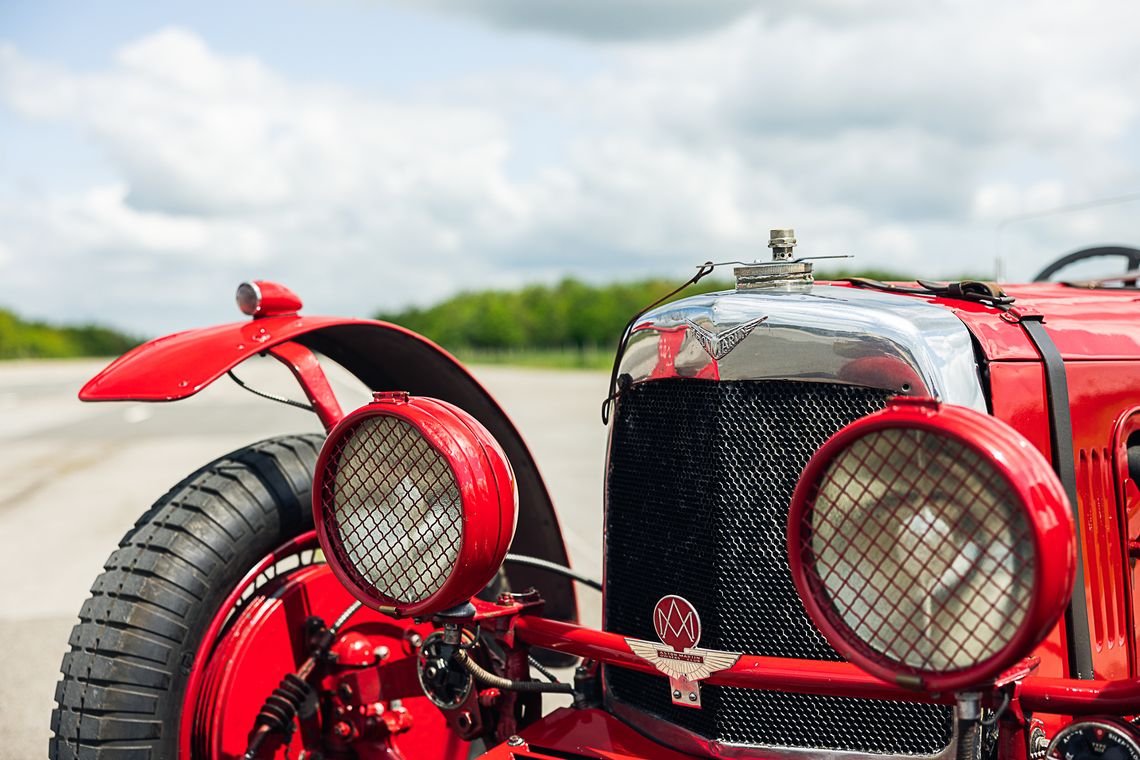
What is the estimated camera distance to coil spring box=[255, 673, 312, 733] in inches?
94.7

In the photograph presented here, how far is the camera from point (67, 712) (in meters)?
2.30

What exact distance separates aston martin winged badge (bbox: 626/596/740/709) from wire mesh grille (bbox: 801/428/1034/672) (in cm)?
47

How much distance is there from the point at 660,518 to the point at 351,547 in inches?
24.7

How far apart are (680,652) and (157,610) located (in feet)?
3.71

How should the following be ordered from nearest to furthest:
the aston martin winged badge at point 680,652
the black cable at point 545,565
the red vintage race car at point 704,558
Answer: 1. the red vintage race car at point 704,558
2. the aston martin winged badge at point 680,652
3. the black cable at point 545,565

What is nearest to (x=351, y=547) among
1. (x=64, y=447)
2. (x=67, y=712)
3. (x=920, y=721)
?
(x=67, y=712)

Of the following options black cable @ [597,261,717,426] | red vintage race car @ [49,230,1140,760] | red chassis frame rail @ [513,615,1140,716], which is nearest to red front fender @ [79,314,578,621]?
red vintage race car @ [49,230,1140,760]

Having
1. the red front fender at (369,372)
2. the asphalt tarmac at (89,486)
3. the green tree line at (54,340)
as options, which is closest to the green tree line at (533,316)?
the green tree line at (54,340)

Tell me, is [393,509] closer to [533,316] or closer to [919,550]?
[919,550]

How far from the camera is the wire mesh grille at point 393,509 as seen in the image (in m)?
1.98

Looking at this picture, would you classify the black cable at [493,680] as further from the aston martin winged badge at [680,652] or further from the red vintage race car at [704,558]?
the aston martin winged badge at [680,652]

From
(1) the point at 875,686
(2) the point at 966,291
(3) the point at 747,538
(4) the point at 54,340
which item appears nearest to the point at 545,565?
(3) the point at 747,538

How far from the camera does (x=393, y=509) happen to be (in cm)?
202

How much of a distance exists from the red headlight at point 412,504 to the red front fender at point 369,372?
1.83 ft
